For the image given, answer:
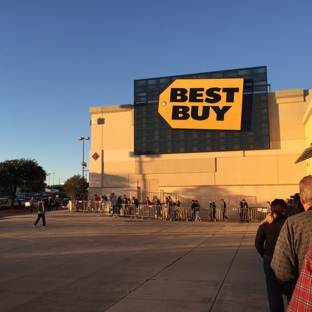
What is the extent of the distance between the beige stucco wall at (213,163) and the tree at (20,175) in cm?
1173

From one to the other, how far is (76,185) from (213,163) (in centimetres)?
2546

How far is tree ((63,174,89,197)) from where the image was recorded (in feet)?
157

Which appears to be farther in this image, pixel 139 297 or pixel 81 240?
pixel 81 240

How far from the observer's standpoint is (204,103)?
26.8 meters

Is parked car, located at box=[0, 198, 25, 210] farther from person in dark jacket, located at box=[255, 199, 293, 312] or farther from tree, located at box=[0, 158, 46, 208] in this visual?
person in dark jacket, located at box=[255, 199, 293, 312]

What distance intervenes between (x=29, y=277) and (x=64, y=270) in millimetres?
881

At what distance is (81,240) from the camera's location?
13.4m

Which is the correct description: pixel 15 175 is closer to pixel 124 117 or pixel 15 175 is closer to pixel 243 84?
pixel 124 117

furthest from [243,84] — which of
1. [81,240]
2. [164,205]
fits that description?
[81,240]

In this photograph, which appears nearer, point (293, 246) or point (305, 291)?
point (305, 291)

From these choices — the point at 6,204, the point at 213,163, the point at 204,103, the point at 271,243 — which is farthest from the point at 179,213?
the point at 6,204

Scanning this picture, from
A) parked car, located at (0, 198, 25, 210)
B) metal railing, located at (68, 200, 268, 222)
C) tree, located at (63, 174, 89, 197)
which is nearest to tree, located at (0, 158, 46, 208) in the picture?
parked car, located at (0, 198, 25, 210)

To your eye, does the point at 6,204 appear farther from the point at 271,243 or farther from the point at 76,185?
the point at 271,243

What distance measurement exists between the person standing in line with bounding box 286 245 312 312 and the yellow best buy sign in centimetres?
2502
